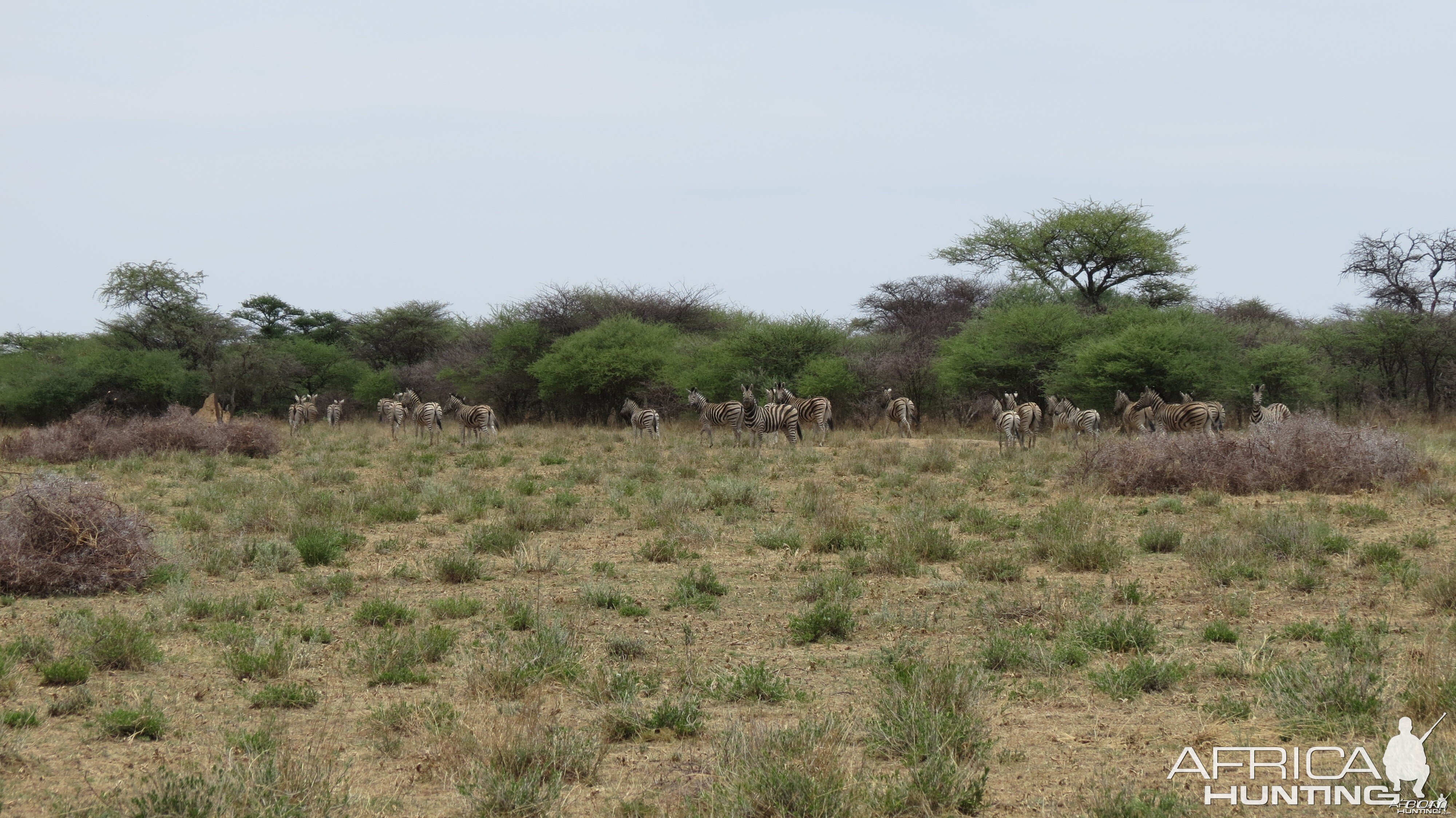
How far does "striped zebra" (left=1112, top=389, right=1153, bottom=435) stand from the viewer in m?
22.6

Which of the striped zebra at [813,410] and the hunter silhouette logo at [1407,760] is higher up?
the striped zebra at [813,410]

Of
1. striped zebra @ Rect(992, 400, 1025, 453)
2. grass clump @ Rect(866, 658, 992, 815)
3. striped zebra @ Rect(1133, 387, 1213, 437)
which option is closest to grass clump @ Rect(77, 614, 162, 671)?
grass clump @ Rect(866, 658, 992, 815)

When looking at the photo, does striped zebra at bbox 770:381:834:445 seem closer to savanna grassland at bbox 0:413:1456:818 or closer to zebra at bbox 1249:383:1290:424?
zebra at bbox 1249:383:1290:424

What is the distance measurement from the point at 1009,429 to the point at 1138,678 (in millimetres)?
16140

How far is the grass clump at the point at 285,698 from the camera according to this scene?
5.62 metres

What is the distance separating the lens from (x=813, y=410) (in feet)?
87.8

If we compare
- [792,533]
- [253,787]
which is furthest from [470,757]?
[792,533]

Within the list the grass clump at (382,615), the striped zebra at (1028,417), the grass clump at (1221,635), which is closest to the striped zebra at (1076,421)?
the striped zebra at (1028,417)

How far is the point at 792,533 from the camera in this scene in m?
10.9

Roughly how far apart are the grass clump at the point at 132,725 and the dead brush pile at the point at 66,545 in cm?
376

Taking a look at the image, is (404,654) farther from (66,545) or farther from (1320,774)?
(1320,774)

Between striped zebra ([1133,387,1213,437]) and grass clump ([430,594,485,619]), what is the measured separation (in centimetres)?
1578

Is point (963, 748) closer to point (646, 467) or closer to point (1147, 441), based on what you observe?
point (1147, 441)

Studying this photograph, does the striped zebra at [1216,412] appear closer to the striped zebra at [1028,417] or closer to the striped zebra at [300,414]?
the striped zebra at [1028,417]
